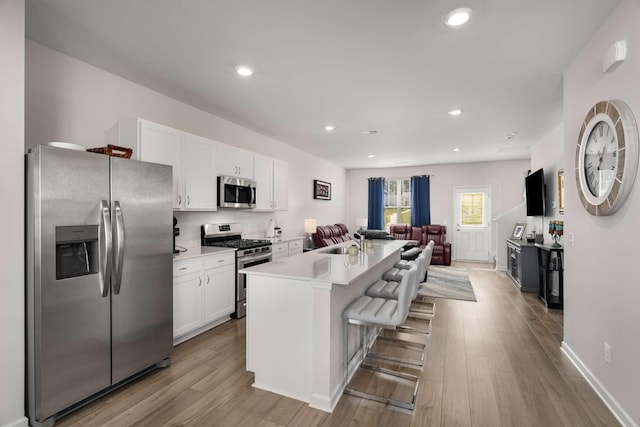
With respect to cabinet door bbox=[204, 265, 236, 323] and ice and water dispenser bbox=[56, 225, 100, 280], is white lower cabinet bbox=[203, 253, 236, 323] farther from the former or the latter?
ice and water dispenser bbox=[56, 225, 100, 280]

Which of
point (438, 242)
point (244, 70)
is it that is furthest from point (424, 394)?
point (438, 242)

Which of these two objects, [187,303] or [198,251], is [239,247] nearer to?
[198,251]

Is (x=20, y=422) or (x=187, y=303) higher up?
(x=187, y=303)

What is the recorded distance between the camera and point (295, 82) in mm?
3236

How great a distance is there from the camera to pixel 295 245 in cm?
549

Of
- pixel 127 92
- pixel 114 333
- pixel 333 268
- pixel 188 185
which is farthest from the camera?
pixel 188 185

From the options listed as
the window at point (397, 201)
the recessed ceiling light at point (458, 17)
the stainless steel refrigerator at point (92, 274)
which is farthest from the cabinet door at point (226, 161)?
the window at point (397, 201)

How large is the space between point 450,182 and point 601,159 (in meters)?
6.85

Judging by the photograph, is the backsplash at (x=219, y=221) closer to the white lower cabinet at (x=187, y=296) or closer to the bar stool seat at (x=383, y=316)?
the white lower cabinet at (x=187, y=296)

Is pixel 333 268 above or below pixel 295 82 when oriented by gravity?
below

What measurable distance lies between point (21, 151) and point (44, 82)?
1039 millimetres

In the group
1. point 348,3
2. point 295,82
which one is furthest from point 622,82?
point 295,82

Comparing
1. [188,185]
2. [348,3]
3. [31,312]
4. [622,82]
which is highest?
[348,3]

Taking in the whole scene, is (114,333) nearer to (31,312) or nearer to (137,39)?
(31,312)
